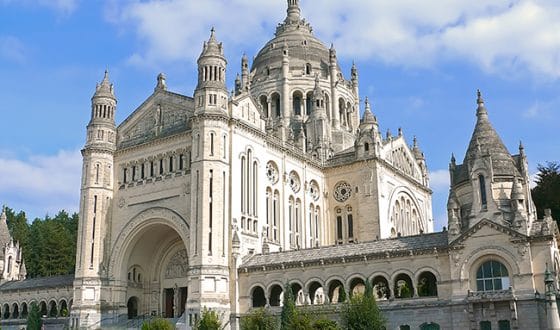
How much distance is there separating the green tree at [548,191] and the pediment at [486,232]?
832 inches

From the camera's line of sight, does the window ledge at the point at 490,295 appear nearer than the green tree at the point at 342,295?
Yes

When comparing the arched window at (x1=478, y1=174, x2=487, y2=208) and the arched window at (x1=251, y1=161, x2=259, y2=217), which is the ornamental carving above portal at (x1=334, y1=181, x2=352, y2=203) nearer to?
the arched window at (x1=251, y1=161, x2=259, y2=217)

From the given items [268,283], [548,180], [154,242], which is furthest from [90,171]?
[548,180]

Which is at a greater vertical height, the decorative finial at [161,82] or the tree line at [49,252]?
the decorative finial at [161,82]

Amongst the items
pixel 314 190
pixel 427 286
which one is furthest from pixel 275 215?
pixel 427 286

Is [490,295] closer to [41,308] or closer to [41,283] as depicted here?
[41,308]

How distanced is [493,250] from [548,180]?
80.0ft

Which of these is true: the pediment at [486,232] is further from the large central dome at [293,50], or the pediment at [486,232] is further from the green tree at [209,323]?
the large central dome at [293,50]

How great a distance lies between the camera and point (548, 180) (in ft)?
201

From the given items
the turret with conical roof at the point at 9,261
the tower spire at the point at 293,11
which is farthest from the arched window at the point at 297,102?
the turret with conical roof at the point at 9,261

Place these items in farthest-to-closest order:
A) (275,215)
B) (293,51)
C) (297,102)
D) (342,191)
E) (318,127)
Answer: (293,51)
(297,102)
(318,127)
(342,191)
(275,215)

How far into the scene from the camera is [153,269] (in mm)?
61000

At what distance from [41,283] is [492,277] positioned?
150 ft

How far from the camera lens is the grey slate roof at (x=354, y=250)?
44.0 meters
